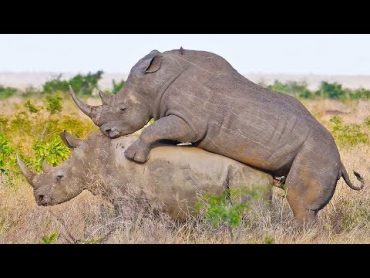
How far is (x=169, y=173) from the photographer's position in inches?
412

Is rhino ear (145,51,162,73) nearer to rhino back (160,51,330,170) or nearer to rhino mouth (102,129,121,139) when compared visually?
rhino back (160,51,330,170)

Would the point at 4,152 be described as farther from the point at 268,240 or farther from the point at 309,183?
the point at 268,240

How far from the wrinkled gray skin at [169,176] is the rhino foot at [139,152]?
88mm

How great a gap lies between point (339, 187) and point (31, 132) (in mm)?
6524

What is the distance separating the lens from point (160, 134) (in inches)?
407

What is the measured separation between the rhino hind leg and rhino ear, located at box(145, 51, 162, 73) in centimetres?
178

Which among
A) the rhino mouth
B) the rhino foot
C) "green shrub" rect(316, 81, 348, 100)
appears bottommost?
"green shrub" rect(316, 81, 348, 100)

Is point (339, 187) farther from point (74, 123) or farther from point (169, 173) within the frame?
point (74, 123)

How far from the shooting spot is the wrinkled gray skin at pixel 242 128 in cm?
1038

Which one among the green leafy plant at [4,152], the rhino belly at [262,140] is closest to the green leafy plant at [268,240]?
the rhino belly at [262,140]

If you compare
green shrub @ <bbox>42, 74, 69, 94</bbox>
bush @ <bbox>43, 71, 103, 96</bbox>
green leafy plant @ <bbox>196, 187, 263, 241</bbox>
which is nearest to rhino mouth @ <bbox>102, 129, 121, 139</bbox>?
green leafy plant @ <bbox>196, 187, 263, 241</bbox>

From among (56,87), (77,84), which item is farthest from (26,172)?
(77,84)

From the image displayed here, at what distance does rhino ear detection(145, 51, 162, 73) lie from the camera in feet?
35.1

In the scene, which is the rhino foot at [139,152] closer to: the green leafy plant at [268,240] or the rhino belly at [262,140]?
the rhino belly at [262,140]
